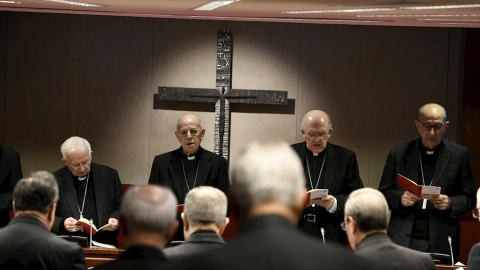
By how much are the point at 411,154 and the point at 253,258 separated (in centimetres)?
451

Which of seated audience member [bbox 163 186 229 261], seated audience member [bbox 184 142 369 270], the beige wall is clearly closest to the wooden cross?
the beige wall

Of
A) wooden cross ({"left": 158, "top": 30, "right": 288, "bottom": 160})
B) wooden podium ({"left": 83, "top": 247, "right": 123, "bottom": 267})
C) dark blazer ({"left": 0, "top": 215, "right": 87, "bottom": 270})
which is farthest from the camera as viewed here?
wooden cross ({"left": 158, "top": 30, "right": 288, "bottom": 160})

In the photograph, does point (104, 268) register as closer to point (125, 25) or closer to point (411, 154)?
point (411, 154)

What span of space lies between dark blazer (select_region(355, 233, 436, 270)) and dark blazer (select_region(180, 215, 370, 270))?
4.30 feet

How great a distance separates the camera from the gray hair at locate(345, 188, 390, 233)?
3.52 meters

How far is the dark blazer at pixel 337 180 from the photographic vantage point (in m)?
6.09

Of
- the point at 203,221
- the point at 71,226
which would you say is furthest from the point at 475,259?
the point at 71,226

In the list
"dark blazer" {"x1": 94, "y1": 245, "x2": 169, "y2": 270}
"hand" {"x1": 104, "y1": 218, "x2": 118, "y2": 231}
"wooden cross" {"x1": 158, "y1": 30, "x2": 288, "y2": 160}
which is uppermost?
"wooden cross" {"x1": 158, "y1": 30, "x2": 288, "y2": 160}

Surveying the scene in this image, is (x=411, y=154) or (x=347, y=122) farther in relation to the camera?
(x=347, y=122)

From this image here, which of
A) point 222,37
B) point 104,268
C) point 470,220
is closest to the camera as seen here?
point 104,268

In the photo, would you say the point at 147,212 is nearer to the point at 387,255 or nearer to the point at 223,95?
the point at 387,255

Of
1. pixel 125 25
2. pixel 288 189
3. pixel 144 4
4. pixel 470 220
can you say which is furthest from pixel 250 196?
pixel 125 25

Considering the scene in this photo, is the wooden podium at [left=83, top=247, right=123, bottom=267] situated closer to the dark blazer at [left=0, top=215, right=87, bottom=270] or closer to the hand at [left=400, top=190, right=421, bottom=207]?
the dark blazer at [left=0, top=215, right=87, bottom=270]

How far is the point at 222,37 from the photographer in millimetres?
8477
